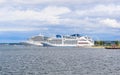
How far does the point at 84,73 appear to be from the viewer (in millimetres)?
60375

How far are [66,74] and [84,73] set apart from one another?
312 centimetres

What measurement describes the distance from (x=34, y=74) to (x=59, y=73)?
4.10m

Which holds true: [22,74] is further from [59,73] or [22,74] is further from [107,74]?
[107,74]

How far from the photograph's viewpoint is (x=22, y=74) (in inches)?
2314

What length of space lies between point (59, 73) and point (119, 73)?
9.32m

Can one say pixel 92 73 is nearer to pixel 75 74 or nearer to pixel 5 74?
pixel 75 74

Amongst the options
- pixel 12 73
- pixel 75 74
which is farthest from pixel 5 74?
pixel 75 74

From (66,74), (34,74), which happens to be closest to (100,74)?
(66,74)

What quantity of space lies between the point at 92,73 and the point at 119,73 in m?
4.18

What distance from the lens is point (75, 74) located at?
5909 centimetres

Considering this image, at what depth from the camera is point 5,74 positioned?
5859cm

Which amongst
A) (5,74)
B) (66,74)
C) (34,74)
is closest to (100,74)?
(66,74)

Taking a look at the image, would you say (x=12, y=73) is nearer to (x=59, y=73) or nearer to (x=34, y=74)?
(x=34, y=74)

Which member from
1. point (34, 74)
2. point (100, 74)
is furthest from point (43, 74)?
point (100, 74)
